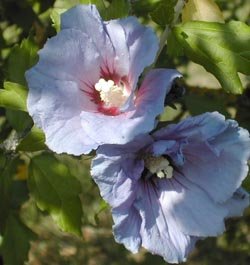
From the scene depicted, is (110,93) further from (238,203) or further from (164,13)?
(238,203)

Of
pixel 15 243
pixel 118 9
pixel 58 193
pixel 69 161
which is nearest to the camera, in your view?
pixel 118 9

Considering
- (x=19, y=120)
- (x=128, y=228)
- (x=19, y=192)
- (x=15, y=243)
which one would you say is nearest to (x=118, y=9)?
(x=128, y=228)

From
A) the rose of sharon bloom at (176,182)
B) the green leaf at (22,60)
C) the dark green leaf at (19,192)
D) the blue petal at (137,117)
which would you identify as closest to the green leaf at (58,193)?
the green leaf at (22,60)

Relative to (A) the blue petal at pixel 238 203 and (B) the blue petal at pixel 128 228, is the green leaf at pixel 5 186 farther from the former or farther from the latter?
(A) the blue petal at pixel 238 203

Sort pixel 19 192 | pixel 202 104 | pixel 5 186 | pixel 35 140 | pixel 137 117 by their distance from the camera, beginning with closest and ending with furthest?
1. pixel 137 117
2. pixel 35 140
3. pixel 5 186
4. pixel 202 104
5. pixel 19 192

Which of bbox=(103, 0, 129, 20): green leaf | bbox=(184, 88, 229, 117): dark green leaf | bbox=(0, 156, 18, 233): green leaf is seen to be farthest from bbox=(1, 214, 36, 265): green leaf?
bbox=(103, 0, 129, 20): green leaf

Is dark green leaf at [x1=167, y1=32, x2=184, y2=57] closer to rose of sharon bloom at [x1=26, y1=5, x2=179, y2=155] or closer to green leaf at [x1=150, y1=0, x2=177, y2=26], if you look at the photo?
green leaf at [x1=150, y1=0, x2=177, y2=26]
